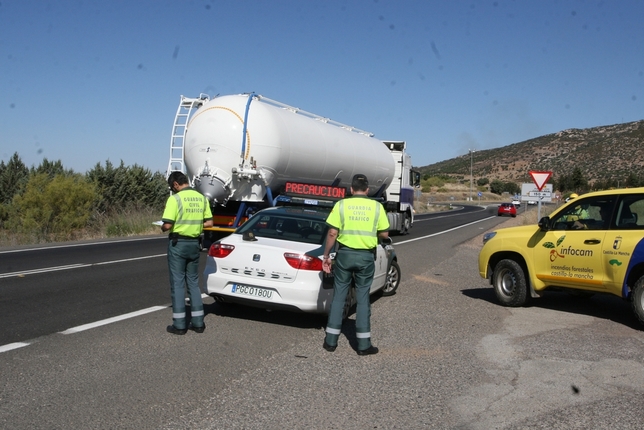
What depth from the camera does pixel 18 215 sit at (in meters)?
26.5

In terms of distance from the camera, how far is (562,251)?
9156mm

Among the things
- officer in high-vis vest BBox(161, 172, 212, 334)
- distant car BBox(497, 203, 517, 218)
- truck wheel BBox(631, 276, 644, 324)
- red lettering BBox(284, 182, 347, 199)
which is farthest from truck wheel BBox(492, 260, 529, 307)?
distant car BBox(497, 203, 517, 218)

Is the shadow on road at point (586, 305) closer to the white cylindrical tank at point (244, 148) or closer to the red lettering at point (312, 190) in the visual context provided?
the red lettering at point (312, 190)

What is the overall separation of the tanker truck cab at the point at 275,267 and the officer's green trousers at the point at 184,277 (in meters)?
0.52

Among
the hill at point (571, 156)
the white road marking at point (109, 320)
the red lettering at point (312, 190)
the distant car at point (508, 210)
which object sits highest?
the hill at point (571, 156)

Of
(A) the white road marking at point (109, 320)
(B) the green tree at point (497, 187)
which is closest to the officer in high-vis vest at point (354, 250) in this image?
(A) the white road marking at point (109, 320)

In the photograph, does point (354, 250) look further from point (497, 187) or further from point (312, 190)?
point (497, 187)

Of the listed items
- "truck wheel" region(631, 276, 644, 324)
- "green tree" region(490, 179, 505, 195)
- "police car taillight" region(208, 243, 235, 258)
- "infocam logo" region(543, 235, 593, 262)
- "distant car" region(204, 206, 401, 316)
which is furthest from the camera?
"green tree" region(490, 179, 505, 195)

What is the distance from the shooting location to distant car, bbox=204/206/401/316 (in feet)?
25.3

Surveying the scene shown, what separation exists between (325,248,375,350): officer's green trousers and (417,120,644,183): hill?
56241mm

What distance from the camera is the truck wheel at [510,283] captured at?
383 inches

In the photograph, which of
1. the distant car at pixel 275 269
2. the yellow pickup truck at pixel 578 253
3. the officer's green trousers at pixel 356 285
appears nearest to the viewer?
the officer's green trousers at pixel 356 285

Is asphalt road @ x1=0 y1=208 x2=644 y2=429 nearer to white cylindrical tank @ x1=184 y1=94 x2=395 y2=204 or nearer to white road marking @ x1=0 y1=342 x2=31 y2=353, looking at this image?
white road marking @ x1=0 y1=342 x2=31 y2=353

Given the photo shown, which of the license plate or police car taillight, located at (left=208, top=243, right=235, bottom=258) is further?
police car taillight, located at (left=208, top=243, right=235, bottom=258)
